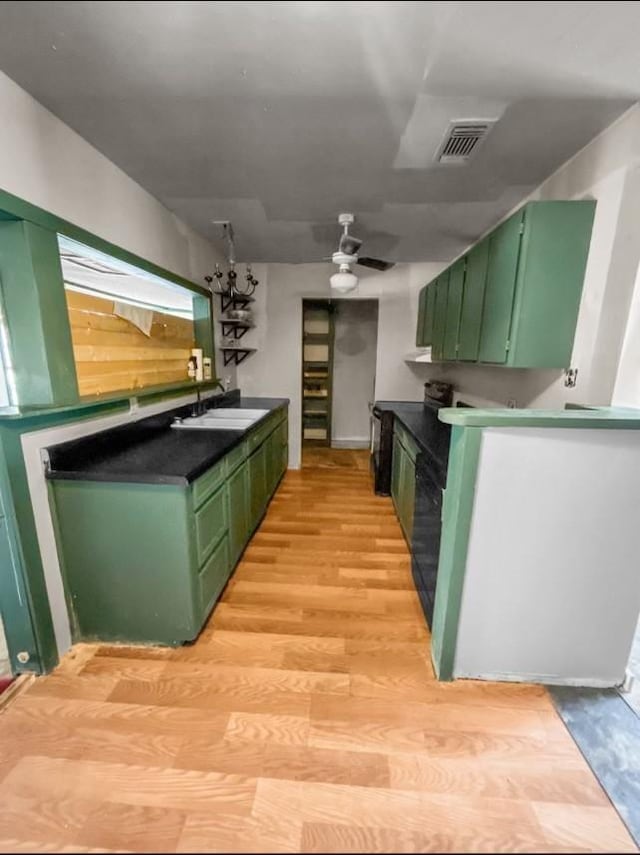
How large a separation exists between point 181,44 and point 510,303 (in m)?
1.65

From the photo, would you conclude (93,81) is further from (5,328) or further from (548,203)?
(548,203)

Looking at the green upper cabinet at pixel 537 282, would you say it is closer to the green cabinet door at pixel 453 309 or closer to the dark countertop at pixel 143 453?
the green cabinet door at pixel 453 309

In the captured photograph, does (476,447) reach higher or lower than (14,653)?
higher

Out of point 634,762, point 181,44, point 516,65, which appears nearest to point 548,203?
point 516,65

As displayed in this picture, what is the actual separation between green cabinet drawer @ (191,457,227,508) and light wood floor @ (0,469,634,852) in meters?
0.70

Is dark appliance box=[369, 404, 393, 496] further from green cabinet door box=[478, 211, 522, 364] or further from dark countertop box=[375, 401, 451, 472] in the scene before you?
green cabinet door box=[478, 211, 522, 364]

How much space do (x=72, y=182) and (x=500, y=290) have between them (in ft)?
7.16

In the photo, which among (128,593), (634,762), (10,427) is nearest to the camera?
(634,762)

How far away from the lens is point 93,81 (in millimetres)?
1247

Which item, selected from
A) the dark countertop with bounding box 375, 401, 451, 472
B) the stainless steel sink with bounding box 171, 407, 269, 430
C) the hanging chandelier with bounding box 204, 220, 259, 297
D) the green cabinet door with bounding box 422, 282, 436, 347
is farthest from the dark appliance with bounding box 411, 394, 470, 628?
the hanging chandelier with bounding box 204, 220, 259, 297

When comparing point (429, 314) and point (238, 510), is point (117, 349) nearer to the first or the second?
point (238, 510)

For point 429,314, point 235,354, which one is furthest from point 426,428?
point 235,354

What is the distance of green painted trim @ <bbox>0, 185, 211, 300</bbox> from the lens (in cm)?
128

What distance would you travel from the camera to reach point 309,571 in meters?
2.23
